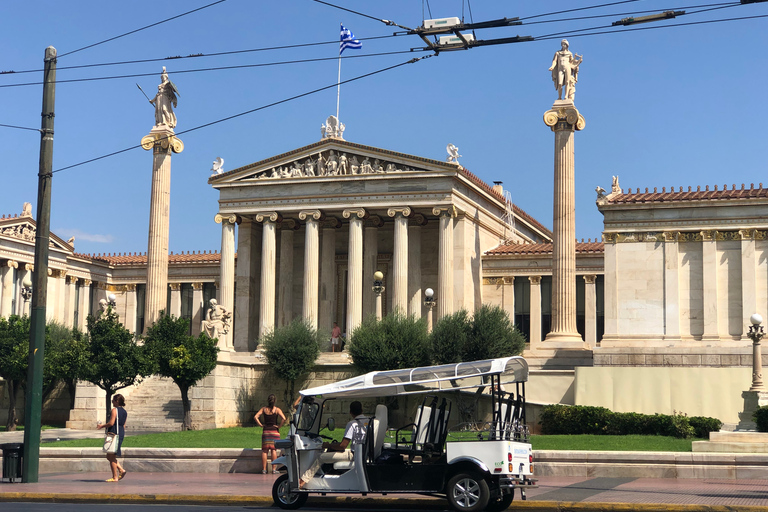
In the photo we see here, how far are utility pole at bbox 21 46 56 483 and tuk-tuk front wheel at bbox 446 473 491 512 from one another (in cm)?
1053

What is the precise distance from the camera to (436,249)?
58.7 metres

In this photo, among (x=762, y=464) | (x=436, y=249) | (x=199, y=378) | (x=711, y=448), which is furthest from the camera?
(x=436, y=249)

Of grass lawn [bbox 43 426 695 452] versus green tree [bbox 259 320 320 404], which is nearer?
grass lawn [bbox 43 426 695 452]

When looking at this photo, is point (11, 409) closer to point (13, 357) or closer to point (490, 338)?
point (13, 357)

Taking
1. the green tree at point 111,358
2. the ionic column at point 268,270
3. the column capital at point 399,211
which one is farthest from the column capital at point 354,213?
the green tree at point 111,358

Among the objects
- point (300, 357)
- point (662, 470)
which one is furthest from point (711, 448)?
point (300, 357)

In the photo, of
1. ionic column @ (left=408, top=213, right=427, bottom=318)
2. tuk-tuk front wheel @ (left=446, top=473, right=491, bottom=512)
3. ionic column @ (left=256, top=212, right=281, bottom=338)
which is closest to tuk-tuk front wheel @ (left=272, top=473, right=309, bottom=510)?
tuk-tuk front wheel @ (left=446, top=473, right=491, bottom=512)

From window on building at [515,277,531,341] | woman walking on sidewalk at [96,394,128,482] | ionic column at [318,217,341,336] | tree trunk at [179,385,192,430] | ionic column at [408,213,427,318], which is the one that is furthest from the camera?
ionic column at [318,217,341,336]

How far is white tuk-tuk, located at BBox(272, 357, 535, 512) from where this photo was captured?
16703 mm

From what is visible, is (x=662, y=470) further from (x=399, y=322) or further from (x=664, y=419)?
(x=399, y=322)

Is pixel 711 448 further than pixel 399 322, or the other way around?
pixel 399 322

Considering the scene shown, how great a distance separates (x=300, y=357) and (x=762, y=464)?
92.1 ft

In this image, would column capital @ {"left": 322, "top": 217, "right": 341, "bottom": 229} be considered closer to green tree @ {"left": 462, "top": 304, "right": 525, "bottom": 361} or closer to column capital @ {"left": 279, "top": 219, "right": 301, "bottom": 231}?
column capital @ {"left": 279, "top": 219, "right": 301, "bottom": 231}

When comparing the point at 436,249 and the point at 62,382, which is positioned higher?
the point at 436,249
